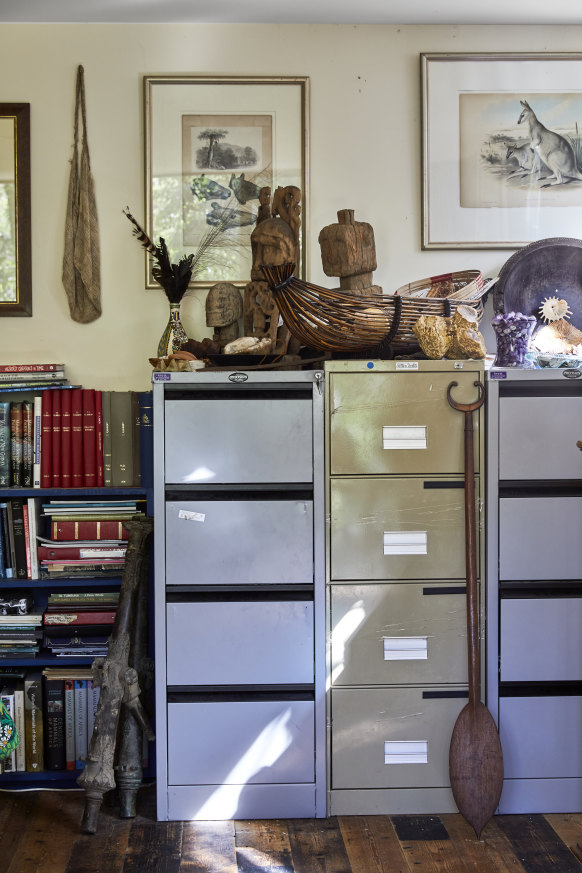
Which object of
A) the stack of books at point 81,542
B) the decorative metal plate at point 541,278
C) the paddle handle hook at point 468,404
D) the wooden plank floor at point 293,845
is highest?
the decorative metal plate at point 541,278

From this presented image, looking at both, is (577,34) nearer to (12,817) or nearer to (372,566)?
(372,566)

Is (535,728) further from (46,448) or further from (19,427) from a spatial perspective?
(19,427)

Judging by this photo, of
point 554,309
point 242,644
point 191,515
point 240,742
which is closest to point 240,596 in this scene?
point 242,644

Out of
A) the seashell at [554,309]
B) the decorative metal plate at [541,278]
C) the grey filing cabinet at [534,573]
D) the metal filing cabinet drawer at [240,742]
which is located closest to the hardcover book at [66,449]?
the metal filing cabinet drawer at [240,742]

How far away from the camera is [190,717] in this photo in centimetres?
241

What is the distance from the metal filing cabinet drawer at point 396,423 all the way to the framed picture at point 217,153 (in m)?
0.73

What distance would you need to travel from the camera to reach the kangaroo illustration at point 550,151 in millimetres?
2969

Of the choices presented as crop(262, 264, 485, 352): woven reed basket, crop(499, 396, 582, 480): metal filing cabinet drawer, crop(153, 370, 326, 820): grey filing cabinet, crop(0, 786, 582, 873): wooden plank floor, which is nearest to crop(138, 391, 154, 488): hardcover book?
crop(153, 370, 326, 820): grey filing cabinet

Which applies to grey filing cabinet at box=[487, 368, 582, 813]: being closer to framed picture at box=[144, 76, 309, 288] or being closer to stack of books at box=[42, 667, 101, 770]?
framed picture at box=[144, 76, 309, 288]

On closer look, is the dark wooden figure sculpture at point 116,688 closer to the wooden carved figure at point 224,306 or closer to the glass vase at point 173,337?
the glass vase at point 173,337

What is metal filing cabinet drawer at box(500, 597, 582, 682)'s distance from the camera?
2.43 m

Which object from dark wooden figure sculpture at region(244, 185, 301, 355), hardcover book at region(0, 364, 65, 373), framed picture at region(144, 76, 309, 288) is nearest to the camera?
dark wooden figure sculpture at region(244, 185, 301, 355)

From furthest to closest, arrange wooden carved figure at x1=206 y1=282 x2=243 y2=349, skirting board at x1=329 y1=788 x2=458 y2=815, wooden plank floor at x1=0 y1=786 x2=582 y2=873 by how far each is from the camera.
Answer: wooden carved figure at x1=206 y1=282 x2=243 y2=349 < skirting board at x1=329 y1=788 x2=458 y2=815 < wooden plank floor at x1=0 y1=786 x2=582 y2=873

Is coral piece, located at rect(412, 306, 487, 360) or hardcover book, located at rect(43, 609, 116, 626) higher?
coral piece, located at rect(412, 306, 487, 360)
